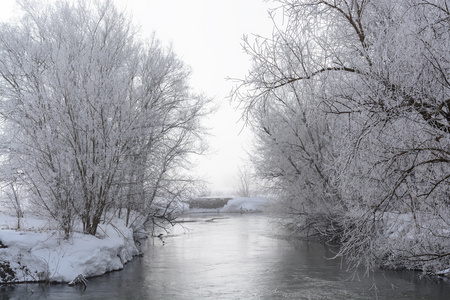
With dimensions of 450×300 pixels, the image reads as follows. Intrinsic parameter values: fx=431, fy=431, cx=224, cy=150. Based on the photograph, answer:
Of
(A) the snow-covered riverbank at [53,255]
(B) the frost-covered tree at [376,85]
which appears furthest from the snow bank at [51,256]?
(B) the frost-covered tree at [376,85]

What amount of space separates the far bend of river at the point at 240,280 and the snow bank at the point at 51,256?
0.31m

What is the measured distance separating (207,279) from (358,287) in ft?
11.9

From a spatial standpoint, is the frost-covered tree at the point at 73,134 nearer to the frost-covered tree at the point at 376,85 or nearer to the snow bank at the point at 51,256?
the snow bank at the point at 51,256

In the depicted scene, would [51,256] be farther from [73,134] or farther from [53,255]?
[73,134]

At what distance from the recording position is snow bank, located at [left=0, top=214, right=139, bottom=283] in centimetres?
1035

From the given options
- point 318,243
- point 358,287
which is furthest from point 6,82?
point 358,287

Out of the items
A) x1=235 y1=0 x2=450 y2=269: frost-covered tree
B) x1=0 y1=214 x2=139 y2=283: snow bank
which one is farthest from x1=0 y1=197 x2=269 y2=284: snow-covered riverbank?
x1=235 y1=0 x2=450 y2=269: frost-covered tree

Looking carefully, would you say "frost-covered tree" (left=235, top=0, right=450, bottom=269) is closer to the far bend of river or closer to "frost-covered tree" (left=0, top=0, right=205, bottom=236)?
the far bend of river

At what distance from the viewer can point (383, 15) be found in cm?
602

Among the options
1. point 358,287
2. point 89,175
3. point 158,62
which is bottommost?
point 358,287

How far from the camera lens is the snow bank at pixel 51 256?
34.0 ft

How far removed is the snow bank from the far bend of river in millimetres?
309

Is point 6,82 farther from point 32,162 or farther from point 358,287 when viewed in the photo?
point 358,287

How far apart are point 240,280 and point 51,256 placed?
4.74 meters
